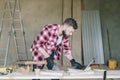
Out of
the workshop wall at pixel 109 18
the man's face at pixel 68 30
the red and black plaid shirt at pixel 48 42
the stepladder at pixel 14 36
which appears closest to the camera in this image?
the man's face at pixel 68 30

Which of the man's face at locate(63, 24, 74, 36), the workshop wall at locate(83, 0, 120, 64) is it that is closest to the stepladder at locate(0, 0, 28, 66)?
the workshop wall at locate(83, 0, 120, 64)

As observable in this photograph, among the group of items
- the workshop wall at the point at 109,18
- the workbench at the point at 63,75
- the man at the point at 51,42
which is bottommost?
the workbench at the point at 63,75

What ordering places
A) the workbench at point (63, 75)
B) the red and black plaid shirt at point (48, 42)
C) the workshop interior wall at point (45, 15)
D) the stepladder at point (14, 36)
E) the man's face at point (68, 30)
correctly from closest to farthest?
the workbench at point (63, 75) < the man's face at point (68, 30) < the red and black plaid shirt at point (48, 42) < the stepladder at point (14, 36) < the workshop interior wall at point (45, 15)

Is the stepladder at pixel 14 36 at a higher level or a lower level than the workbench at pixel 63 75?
higher

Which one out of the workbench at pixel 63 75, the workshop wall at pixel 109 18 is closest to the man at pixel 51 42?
the workbench at pixel 63 75

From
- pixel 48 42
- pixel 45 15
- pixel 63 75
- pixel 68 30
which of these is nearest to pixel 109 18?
pixel 45 15

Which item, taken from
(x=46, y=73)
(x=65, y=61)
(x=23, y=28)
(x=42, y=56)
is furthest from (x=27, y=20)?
(x=46, y=73)

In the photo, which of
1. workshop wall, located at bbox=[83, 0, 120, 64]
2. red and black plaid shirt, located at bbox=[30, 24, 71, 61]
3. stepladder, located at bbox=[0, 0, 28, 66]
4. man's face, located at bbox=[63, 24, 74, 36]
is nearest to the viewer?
man's face, located at bbox=[63, 24, 74, 36]

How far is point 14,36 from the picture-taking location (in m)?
6.69

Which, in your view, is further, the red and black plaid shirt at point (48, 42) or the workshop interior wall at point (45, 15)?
the workshop interior wall at point (45, 15)

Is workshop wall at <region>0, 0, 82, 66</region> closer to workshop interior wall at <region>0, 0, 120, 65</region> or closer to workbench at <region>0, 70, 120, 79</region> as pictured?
workshop interior wall at <region>0, 0, 120, 65</region>

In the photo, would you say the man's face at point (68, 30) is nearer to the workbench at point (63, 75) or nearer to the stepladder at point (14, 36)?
the workbench at point (63, 75)

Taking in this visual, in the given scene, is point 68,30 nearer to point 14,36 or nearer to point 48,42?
point 48,42

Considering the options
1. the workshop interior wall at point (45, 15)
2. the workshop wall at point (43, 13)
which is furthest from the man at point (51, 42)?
the workshop wall at point (43, 13)
